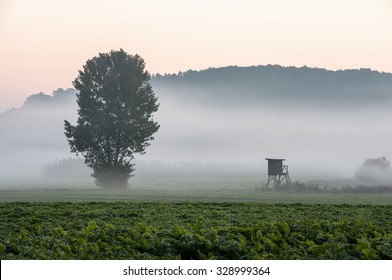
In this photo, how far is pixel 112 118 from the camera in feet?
210

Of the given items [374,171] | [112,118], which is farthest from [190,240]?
[374,171]

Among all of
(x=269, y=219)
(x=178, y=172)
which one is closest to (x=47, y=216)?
(x=269, y=219)

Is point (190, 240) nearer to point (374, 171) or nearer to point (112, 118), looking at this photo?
point (112, 118)

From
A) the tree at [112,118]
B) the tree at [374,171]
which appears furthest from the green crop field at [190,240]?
the tree at [374,171]

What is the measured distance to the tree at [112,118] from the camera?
206ft

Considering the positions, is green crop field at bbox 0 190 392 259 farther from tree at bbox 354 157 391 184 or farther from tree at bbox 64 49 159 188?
tree at bbox 354 157 391 184

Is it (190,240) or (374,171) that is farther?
(374,171)

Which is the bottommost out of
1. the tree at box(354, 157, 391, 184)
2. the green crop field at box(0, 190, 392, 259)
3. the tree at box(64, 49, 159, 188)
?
the green crop field at box(0, 190, 392, 259)

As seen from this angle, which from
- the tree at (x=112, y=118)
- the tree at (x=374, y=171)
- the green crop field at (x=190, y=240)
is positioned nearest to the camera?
the green crop field at (x=190, y=240)

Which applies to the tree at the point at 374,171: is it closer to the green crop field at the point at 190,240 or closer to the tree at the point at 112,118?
the tree at the point at 112,118

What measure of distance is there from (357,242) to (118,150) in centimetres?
4713

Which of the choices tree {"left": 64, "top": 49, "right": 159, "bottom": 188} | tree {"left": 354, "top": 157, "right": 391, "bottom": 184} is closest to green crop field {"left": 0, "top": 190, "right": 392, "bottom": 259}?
tree {"left": 64, "top": 49, "right": 159, "bottom": 188}

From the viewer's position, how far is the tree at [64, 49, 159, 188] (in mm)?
62906
